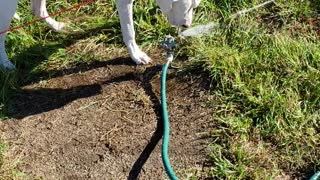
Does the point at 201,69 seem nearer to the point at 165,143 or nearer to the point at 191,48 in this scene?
the point at 191,48

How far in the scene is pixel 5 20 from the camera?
3.31 metres

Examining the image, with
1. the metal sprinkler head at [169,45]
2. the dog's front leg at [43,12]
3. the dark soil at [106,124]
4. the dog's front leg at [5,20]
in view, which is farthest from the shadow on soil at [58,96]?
the dog's front leg at [43,12]

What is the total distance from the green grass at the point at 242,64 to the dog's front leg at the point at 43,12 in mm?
66

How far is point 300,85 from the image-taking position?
3.20m

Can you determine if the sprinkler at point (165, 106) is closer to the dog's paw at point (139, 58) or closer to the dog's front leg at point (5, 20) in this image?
the dog's paw at point (139, 58)

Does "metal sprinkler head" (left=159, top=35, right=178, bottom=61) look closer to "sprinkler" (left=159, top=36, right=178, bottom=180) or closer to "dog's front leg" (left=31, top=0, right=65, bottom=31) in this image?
"sprinkler" (left=159, top=36, right=178, bottom=180)

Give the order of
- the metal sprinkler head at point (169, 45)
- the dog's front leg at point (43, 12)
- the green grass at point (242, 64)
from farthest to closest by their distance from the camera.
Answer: the dog's front leg at point (43, 12)
the metal sprinkler head at point (169, 45)
the green grass at point (242, 64)

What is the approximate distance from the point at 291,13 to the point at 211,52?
696 millimetres

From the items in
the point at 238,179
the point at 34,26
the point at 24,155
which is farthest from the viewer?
the point at 34,26

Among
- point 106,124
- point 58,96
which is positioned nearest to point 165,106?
point 106,124

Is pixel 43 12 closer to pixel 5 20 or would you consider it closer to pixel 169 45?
pixel 5 20

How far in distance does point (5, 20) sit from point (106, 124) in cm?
86

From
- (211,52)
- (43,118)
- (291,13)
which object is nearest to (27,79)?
(43,118)

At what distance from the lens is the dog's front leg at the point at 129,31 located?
127 inches
